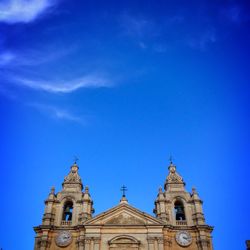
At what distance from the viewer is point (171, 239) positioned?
27.6 meters

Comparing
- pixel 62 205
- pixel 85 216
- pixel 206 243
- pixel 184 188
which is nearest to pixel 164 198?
pixel 184 188

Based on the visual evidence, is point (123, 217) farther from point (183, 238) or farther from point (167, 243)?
point (183, 238)

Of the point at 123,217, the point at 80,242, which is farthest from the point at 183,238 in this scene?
the point at 80,242

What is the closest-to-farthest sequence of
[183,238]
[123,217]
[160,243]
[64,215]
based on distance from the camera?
[160,243] → [183,238] → [123,217] → [64,215]

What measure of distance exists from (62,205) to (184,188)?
11.9 meters

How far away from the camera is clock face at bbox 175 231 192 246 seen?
27344 millimetres

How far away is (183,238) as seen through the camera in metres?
27.6

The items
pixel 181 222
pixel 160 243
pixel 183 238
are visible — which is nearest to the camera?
pixel 160 243

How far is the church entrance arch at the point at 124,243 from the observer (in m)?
26.7

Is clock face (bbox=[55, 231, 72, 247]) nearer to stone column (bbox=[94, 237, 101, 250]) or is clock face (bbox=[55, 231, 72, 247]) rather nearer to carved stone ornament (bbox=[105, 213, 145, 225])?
stone column (bbox=[94, 237, 101, 250])

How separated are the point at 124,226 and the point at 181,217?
19.0ft

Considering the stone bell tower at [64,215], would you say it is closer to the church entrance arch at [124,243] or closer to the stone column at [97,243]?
the stone column at [97,243]

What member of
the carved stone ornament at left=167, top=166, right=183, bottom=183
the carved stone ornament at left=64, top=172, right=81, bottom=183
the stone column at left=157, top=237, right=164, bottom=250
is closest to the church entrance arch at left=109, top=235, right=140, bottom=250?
the stone column at left=157, top=237, right=164, bottom=250

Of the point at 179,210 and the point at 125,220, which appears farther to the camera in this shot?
the point at 179,210
